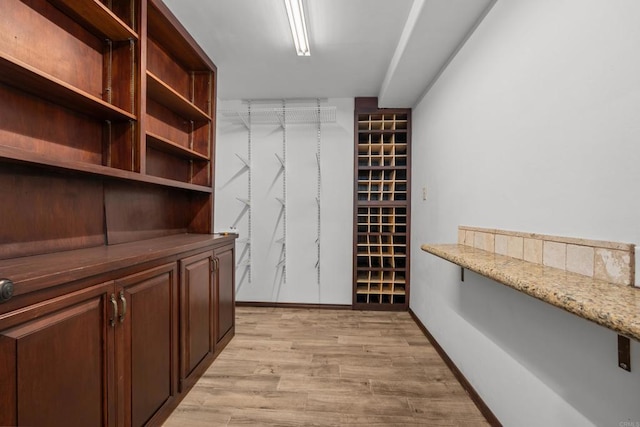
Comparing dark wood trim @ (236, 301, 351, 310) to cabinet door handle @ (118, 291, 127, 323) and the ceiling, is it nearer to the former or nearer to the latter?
cabinet door handle @ (118, 291, 127, 323)

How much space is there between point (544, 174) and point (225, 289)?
2160 millimetres

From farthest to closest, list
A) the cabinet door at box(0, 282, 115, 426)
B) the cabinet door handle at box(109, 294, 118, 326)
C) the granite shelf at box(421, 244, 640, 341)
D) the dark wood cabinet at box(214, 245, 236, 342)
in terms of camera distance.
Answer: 1. the dark wood cabinet at box(214, 245, 236, 342)
2. the cabinet door handle at box(109, 294, 118, 326)
3. the cabinet door at box(0, 282, 115, 426)
4. the granite shelf at box(421, 244, 640, 341)

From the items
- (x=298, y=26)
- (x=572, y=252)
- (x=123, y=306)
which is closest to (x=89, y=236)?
(x=123, y=306)

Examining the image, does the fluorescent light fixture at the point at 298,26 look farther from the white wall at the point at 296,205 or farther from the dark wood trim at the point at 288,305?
the dark wood trim at the point at 288,305

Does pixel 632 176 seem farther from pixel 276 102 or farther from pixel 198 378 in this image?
pixel 276 102

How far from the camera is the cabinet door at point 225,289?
2105mm

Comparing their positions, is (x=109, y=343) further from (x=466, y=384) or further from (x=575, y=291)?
(x=466, y=384)

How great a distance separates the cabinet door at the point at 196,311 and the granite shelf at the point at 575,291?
5.04 feet

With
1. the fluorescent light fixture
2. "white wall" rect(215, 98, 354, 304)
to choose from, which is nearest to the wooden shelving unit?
"white wall" rect(215, 98, 354, 304)

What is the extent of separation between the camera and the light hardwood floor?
154 cm

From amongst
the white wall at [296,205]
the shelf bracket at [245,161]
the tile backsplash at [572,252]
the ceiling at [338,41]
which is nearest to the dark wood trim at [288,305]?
the white wall at [296,205]

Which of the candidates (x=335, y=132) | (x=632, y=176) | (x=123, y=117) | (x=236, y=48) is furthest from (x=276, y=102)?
(x=632, y=176)

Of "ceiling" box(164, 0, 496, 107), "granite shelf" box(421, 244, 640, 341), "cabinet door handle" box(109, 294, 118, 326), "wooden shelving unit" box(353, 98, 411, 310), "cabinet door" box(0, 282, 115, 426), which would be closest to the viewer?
"granite shelf" box(421, 244, 640, 341)

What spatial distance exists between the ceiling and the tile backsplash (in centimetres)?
132
